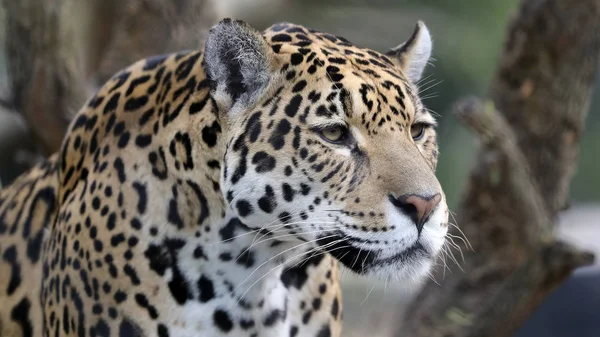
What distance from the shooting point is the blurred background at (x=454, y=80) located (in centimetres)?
1288

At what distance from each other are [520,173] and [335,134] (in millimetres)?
3657

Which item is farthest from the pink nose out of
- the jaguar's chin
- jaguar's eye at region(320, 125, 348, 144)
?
jaguar's eye at region(320, 125, 348, 144)

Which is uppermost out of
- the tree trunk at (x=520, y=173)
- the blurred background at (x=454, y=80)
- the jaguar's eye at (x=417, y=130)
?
the jaguar's eye at (x=417, y=130)

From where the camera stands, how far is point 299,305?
179 inches

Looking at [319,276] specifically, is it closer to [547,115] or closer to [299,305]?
[299,305]

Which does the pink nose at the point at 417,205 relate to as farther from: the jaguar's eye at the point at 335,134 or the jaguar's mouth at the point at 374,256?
the jaguar's eye at the point at 335,134

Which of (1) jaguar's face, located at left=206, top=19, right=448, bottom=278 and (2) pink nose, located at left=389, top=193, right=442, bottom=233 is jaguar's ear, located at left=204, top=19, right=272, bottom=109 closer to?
(1) jaguar's face, located at left=206, top=19, right=448, bottom=278

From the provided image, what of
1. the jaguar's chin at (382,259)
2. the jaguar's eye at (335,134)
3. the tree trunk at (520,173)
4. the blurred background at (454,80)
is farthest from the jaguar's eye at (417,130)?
the blurred background at (454,80)

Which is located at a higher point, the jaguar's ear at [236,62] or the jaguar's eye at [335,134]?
the jaguar's ear at [236,62]

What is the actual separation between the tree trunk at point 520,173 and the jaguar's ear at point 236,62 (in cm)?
292

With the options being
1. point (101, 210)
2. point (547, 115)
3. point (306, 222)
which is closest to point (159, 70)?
point (101, 210)

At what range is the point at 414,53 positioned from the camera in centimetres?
459

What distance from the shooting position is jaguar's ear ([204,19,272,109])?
395cm

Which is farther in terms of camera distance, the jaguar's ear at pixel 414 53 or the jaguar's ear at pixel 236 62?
the jaguar's ear at pixel 414 53
